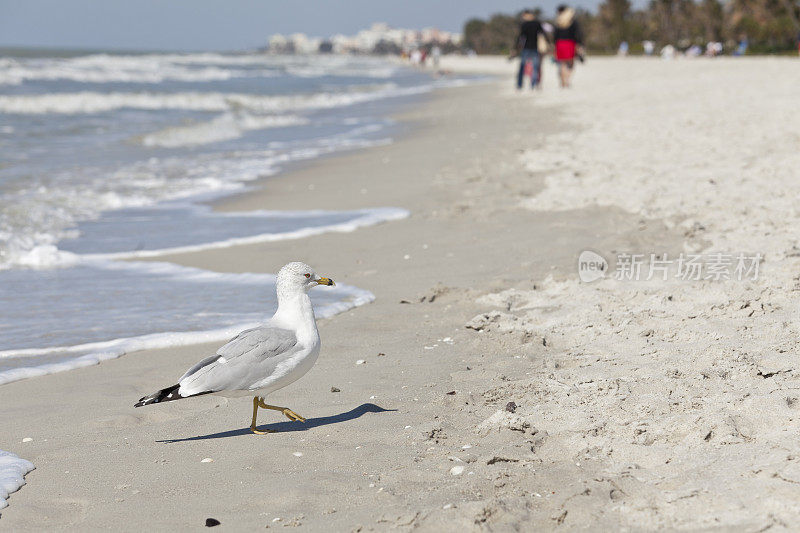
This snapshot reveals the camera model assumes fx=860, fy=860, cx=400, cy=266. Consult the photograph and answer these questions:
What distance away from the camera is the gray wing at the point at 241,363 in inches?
141

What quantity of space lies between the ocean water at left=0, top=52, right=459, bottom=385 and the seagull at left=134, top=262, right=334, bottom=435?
1.58 m

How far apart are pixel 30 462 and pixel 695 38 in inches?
3204

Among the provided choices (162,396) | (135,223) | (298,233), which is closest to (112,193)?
(135,223)

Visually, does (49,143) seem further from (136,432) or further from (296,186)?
(136,432)

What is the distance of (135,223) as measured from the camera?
9.18 metres

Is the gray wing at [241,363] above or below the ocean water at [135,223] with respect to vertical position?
above

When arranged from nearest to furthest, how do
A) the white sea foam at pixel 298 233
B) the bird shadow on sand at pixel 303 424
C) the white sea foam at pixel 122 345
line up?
the bird shadow on sand at pixel 303 424 < the white sea foam at pixel 122 345 < the white sea foam at pixel 298 233

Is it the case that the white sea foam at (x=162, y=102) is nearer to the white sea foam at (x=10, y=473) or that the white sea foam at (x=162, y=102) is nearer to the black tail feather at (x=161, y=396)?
the white sea foam at (x=10, y=473)

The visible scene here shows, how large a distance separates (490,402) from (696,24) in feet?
285

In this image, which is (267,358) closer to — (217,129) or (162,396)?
(162,396)

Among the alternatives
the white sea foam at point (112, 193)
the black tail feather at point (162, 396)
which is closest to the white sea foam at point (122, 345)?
the black tail feather at point (162, 396)

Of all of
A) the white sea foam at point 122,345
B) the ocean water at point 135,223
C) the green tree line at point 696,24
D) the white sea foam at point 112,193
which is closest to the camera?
the white sea foam at point 122,345

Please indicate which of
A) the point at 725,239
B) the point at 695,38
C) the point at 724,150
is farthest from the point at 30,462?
the point at 695,38

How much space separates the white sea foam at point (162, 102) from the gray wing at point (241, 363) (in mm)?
23443
